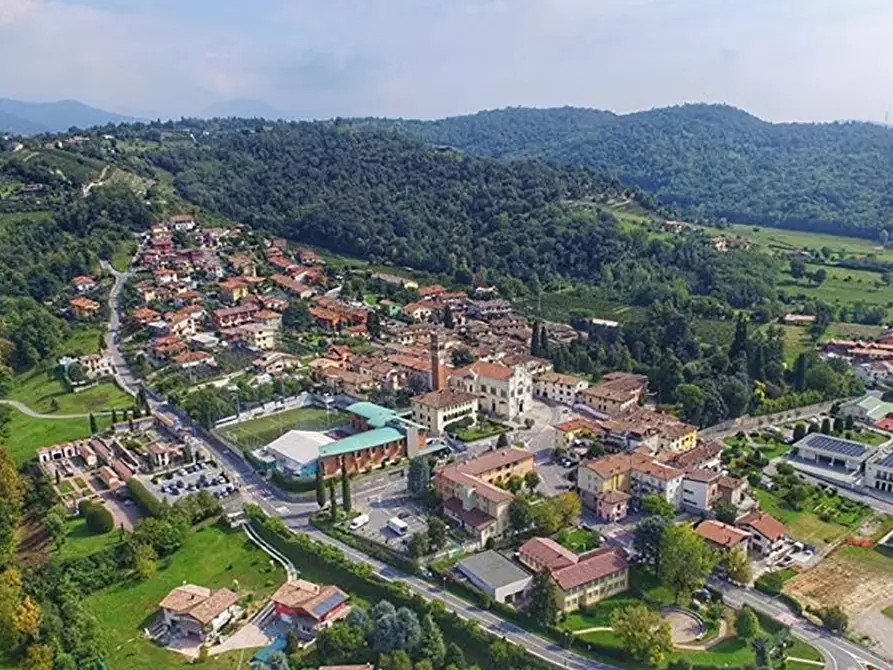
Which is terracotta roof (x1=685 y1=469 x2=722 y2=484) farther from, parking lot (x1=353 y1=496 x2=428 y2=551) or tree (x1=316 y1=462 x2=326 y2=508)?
tree (x1=316 y1=462 x2=326 y2=508)

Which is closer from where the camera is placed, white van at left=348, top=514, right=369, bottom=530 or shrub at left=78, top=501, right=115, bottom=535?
white van at left=348, top=514, right=369, bottom=530

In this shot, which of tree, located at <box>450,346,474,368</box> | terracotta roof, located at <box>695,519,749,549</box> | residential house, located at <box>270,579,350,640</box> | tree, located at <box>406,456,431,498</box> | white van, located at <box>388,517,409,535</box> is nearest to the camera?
residential house, located at <box>270,579,350,640</box>

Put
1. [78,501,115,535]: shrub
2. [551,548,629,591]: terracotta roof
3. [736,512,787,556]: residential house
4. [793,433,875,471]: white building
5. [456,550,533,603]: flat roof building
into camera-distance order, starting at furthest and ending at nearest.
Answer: [793,433,875,471]: white building < [78,501,115,535]: shrub < [736,512,787,556]: residential house < [456,550,533,603]: flat roof building < [551,548,629,591]: terracotta roof

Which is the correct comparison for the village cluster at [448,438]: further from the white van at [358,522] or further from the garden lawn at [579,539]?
the garden lawn at [579,539]

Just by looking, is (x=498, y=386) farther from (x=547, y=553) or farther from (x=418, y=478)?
(x=547, y=553)

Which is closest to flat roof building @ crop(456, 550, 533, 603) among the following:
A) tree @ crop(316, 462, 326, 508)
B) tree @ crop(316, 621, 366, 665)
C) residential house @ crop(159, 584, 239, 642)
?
tree @ crop(316, 621, 366, 665)

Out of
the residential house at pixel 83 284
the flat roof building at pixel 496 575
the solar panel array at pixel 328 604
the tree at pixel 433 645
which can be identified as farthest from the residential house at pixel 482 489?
the residential house at pixel 83 284

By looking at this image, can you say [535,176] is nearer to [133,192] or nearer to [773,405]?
[133,192]
